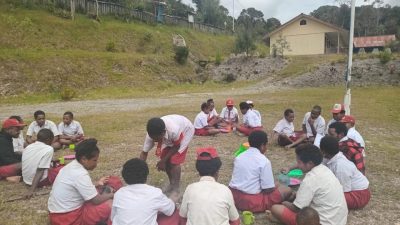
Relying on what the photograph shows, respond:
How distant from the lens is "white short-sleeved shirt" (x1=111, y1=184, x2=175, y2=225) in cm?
414

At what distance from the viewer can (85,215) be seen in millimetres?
4934

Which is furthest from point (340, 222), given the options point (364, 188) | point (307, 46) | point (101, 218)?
point (307, 46)

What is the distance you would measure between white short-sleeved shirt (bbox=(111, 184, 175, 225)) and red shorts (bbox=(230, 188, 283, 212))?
1.61m

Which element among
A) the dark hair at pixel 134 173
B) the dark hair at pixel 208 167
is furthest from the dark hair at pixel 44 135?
the dark hair at pixel 208 167

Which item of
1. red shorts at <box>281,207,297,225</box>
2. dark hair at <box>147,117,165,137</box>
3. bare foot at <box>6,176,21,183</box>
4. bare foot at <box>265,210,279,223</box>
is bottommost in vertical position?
bare foot at <box>265,210,279,223</box>

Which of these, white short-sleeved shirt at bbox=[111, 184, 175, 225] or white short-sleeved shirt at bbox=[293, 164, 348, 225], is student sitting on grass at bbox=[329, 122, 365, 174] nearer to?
white short-sleeved shirt at bbox=[293, 164, 348, 225]

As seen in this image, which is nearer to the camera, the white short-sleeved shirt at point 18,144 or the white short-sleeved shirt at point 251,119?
the white short-sleeved shirt at point 18,144

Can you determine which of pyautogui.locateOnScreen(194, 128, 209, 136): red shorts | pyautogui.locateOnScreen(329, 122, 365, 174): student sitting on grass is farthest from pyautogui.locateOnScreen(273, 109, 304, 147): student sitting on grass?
pyautogui.locateOnScreen(329, 122, 365, 174): student sitting on grass

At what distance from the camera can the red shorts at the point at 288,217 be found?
5035 mm

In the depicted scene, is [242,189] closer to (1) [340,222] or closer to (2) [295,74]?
(1) [340,222]

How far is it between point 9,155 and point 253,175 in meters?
4.58

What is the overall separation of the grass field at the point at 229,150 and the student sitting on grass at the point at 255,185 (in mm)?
231

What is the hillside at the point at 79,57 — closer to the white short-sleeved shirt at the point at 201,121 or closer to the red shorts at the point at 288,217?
the white short-sleeved shirt at the point at 201,121

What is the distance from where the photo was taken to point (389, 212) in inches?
232
